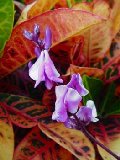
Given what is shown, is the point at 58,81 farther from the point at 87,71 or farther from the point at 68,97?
the point at 87,71

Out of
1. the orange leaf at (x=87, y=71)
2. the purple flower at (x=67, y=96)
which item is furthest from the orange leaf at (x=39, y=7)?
the purple flower at (x=67, y=96)

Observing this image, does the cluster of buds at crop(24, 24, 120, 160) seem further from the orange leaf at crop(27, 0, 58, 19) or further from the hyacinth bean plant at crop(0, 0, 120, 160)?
the orange leaf at crop(27, 0, 58, 19)

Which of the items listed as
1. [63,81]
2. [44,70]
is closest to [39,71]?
[44,70]

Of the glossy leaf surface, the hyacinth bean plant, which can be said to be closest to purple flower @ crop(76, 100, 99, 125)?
the hyacinth bean plant

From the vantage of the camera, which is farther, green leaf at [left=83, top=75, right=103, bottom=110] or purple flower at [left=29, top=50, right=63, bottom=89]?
green leaf at [left=83, top=75, right=103, bottom=110]

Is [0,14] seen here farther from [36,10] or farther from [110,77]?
[110,77]

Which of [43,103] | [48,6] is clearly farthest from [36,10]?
[43,103]
